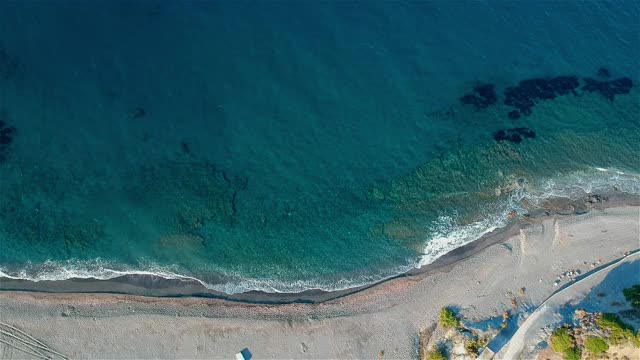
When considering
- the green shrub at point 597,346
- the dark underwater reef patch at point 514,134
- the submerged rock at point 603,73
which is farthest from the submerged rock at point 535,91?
the green shrub at point 597,346

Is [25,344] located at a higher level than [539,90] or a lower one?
higher

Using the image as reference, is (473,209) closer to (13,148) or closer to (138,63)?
(138,63)

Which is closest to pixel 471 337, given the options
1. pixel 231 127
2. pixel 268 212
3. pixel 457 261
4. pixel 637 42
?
pixel 457 261

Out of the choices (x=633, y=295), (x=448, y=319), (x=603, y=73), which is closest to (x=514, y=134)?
(x=603, y=73)

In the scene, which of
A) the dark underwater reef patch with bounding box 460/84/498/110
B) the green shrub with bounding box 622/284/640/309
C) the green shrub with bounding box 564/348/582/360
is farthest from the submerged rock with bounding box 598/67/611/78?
the green shrub with bounding box 564/348/582/360

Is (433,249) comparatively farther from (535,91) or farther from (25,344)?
(25,344)
